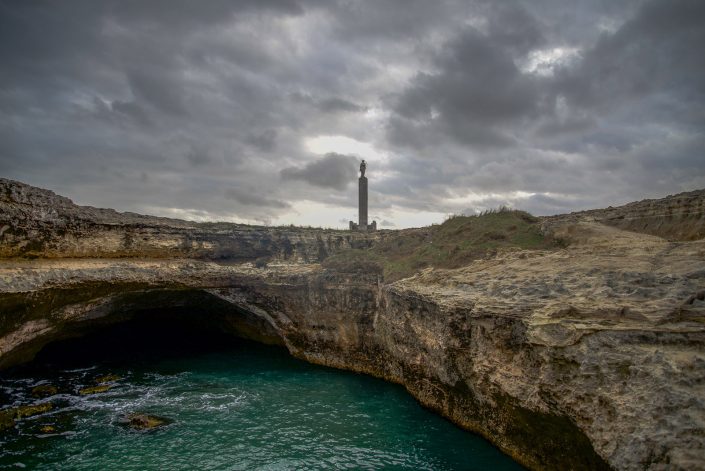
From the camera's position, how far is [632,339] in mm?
9273

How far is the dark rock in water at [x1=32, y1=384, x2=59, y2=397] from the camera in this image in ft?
53.4

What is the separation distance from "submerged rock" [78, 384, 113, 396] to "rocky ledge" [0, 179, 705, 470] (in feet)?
9.82

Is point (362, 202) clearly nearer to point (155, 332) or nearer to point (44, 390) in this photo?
point (155, 332)

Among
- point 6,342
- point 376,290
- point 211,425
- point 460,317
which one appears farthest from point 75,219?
point 460,317

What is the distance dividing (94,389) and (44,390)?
1.82m

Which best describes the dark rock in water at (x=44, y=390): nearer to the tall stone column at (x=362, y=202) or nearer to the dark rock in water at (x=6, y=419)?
the dark rock in water at (x=6, y=419)

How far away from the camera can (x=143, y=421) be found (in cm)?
1377

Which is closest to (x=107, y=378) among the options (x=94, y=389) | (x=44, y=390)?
(x=94, y=389)

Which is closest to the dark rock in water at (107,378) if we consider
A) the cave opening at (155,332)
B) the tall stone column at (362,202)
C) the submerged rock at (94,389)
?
the submerged rock at (94,389)

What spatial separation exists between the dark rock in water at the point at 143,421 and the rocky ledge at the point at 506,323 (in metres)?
6.24

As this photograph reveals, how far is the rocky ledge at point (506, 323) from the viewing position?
28.6 ft

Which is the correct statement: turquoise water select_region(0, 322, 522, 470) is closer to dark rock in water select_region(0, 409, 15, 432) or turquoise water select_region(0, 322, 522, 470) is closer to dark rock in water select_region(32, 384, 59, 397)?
dark rock in water select_region(32, 384, 59, 397)

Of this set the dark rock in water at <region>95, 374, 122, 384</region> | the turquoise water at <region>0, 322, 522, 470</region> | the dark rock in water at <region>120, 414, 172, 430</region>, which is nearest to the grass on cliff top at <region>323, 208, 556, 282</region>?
the turquoise water at <region>0, 322, 522, 470</region>

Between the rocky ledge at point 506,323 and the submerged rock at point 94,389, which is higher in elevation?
the rocky ledge at point 506,323
